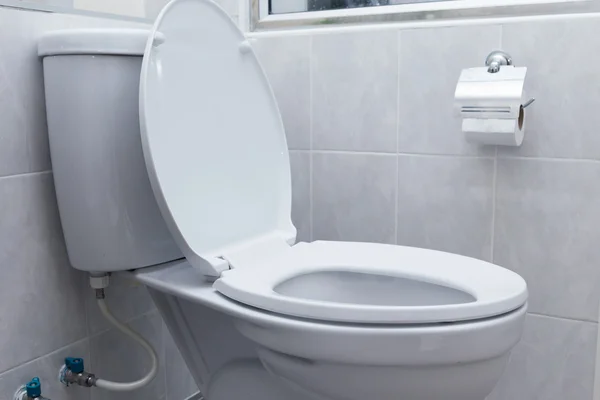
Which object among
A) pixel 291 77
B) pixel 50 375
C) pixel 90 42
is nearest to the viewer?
pixel 90 42

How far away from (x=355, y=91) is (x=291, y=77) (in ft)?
0.56

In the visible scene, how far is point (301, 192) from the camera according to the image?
1.49 meters

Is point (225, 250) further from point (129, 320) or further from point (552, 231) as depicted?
point (552, 231)

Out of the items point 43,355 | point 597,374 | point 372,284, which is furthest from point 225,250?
point 597,374

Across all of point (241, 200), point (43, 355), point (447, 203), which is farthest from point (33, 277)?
point (447, 203)

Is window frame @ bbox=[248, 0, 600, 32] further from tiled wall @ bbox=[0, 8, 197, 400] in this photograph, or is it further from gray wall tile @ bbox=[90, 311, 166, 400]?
gray wall tile @ bbox=[90, 311, 166, 400]

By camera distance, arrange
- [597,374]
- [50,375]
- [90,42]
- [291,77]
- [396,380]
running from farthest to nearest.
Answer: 1. [291,77]
2. [597,374]
3. [50,375]
4. [90,42]
5. [396,380]

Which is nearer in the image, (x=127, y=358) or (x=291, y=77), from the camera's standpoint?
(x=127, y=358)

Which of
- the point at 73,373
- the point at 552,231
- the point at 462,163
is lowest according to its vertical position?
the point at 73,373

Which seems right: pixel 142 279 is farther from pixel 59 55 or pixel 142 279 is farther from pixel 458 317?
pixel 458 317

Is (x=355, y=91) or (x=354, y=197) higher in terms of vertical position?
(x=355, y=91)

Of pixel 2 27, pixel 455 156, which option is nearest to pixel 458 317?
pixel 455 156

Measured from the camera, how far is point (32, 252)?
3.53 ft

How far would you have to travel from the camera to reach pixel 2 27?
39.5 inches
